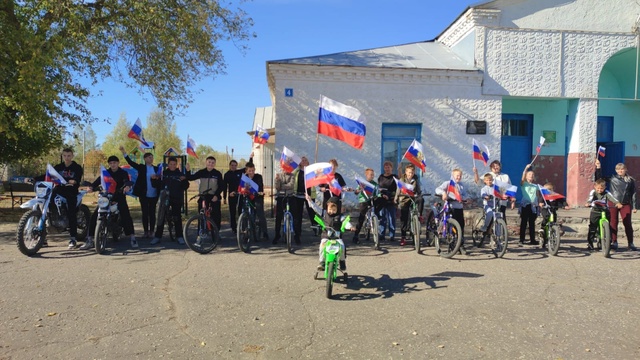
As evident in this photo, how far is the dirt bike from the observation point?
7.79 meters

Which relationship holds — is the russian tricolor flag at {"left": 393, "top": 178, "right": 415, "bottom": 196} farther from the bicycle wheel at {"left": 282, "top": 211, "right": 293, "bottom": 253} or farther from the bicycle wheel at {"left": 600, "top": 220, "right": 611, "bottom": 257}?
the bicycle wheel at {"left": 600, "top": 220, "right": 611, "bottom": 257}

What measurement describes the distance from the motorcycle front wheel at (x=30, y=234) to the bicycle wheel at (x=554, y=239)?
9.58 meters

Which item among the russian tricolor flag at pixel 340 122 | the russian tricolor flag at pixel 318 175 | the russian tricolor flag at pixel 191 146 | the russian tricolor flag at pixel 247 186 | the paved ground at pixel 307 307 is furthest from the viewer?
the russian tricolor flag at pixel 191 146

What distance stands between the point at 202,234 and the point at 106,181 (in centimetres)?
213

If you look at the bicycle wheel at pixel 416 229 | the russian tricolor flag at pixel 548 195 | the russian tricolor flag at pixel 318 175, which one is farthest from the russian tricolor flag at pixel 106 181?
the russian tricolor flag at pixel 548 195

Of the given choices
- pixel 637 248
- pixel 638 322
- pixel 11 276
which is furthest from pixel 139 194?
pixel 637 248

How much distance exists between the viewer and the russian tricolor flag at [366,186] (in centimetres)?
953

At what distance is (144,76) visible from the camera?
512 inches

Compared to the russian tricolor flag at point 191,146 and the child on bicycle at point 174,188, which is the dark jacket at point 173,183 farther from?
the russian tricolor flag at point 191,146

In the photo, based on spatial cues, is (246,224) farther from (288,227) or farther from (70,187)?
(70,187)

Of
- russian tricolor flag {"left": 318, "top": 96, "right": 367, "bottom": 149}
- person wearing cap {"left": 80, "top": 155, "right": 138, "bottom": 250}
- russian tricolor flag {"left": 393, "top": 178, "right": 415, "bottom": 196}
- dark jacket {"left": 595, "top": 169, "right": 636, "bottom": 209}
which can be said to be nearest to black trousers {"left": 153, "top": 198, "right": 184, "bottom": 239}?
person wearing cap {"left": 80, "top": 155, "right": 138, "bottom": 250}

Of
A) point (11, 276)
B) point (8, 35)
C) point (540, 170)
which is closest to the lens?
point (11, 276)

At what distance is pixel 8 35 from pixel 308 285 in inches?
319

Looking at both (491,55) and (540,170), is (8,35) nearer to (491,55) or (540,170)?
(491,55)
